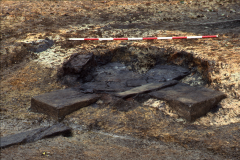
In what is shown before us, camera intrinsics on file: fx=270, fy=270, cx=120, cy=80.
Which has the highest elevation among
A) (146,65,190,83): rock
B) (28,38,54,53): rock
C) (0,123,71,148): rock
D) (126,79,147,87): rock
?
(28,38,54,53): rock

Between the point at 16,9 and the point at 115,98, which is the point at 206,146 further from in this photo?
the point at 16,9

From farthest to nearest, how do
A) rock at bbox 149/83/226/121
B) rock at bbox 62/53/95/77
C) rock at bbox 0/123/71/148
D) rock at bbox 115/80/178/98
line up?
rock at bbox 62/53/95/77 → rock at bbox 115/80/178/98 → rock at bbox 149/83/226/121 → rock at bbox 0/123/71/148

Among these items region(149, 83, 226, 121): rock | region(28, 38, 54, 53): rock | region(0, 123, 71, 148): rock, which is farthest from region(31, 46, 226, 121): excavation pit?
region(28, 38, 54, 53): rock

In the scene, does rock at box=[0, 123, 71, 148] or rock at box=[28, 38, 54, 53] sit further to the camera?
rock at box=[28, 38, 54, 53]

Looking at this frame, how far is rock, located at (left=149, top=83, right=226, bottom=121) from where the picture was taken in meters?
3.63

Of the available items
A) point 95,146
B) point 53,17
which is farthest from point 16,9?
point 95,146

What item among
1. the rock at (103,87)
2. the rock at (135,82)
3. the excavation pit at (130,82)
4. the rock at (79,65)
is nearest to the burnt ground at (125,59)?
the excavation pit at (130,82)

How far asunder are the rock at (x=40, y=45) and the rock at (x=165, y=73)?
93.0 inches

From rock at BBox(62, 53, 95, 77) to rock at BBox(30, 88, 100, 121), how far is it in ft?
2.47

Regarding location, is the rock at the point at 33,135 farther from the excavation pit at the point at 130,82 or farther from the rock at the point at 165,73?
the rock at the point at 165,73

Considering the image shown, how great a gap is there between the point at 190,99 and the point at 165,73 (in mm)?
1308

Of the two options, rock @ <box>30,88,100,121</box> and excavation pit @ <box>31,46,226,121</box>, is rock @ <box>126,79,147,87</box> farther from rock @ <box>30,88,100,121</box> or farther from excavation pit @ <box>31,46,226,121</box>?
rock @ <box>30,88,100,121</box>

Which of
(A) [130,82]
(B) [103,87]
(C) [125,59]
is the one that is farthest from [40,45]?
(A) [130,82]

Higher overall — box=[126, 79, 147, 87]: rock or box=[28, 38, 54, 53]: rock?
box=[28, 38, 54, 53]: rock
